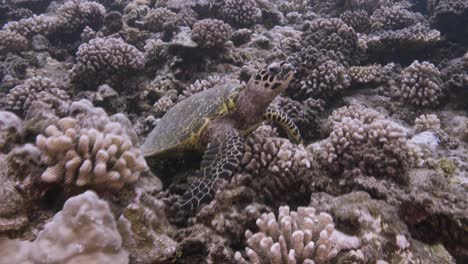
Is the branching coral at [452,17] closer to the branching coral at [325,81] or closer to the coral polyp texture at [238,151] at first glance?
the coral polyp texture at [238,151]

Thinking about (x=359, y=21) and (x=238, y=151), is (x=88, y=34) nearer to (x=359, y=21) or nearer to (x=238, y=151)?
(x=238, y=151)

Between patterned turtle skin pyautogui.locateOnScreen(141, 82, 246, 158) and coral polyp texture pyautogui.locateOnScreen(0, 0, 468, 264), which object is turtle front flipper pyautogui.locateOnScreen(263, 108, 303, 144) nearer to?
coral polyp texture pyautogui.locateOnScreen(0, 0, 468, 264)

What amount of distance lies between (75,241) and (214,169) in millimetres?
1695

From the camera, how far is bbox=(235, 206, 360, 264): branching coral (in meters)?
2.22

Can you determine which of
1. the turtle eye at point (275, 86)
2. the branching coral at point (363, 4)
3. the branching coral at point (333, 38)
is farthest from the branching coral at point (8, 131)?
the branching coral at point (363, 4)

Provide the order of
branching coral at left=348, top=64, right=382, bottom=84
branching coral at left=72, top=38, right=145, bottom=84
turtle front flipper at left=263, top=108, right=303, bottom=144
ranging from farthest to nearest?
branching coral at left=72, top=38, right=145, bottom=84, branching coral at left=348, top=64, right=382, bottom=84, turtle front flipper at left=263, top=108, right=303, bottom=144

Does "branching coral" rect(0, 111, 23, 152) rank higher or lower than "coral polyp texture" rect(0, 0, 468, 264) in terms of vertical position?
higher

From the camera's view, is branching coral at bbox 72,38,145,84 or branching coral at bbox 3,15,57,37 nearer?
branching coral at bbox 72,38,145,84

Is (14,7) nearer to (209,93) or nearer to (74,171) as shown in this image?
(209,93)

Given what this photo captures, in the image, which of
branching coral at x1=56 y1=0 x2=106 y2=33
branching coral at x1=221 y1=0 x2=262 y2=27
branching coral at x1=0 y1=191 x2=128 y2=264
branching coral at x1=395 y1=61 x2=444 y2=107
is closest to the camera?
branching coral at x1=0 y1=191 x2=128 y2=264

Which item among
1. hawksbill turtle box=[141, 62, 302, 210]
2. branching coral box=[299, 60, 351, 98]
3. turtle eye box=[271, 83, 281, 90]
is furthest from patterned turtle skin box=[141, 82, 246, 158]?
branching coral box=[299, 60, 351, 98]

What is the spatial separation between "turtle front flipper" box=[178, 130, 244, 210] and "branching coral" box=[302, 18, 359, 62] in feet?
14.4

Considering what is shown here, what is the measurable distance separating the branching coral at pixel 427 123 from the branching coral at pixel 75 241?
528cm

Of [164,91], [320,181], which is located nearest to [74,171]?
[320,181]
